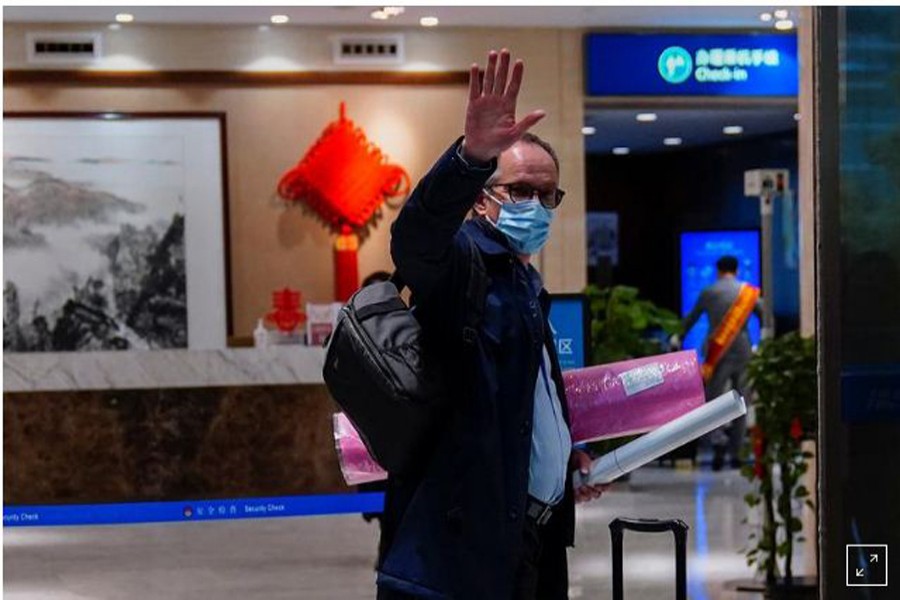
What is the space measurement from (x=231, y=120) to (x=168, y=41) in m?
0.58

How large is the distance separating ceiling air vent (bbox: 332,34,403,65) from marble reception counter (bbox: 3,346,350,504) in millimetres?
1867

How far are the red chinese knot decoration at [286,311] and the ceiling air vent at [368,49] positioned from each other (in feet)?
4.46

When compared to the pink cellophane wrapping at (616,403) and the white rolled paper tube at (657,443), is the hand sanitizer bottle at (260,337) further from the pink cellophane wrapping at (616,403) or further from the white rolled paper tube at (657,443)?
the white rolled paper tube at (657,443)

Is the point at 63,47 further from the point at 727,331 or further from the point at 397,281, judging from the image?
the point at 397,281

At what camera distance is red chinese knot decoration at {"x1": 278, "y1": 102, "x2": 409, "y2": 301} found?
969cm

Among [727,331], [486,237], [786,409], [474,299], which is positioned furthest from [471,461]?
[727,331]

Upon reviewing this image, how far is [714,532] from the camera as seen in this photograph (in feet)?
29.0

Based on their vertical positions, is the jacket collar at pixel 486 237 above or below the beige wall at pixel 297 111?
below

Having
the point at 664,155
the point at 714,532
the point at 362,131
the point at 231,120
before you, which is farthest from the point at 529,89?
the point at 664,155

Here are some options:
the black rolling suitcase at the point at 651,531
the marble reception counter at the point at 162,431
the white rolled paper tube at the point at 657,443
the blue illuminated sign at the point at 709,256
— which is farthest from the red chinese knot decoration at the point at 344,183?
the white rolled paper tube at the point at 657,443

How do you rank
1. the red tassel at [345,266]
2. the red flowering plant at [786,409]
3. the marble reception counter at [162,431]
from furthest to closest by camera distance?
the red tassel at [345,266] < the marble reception counter at [162,431] < the red flowering plant at [786,409]

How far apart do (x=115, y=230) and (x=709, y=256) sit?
6250 millimetres

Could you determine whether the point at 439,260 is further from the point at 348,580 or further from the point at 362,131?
the point at 362,131

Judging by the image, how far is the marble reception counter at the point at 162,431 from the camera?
322 inches
